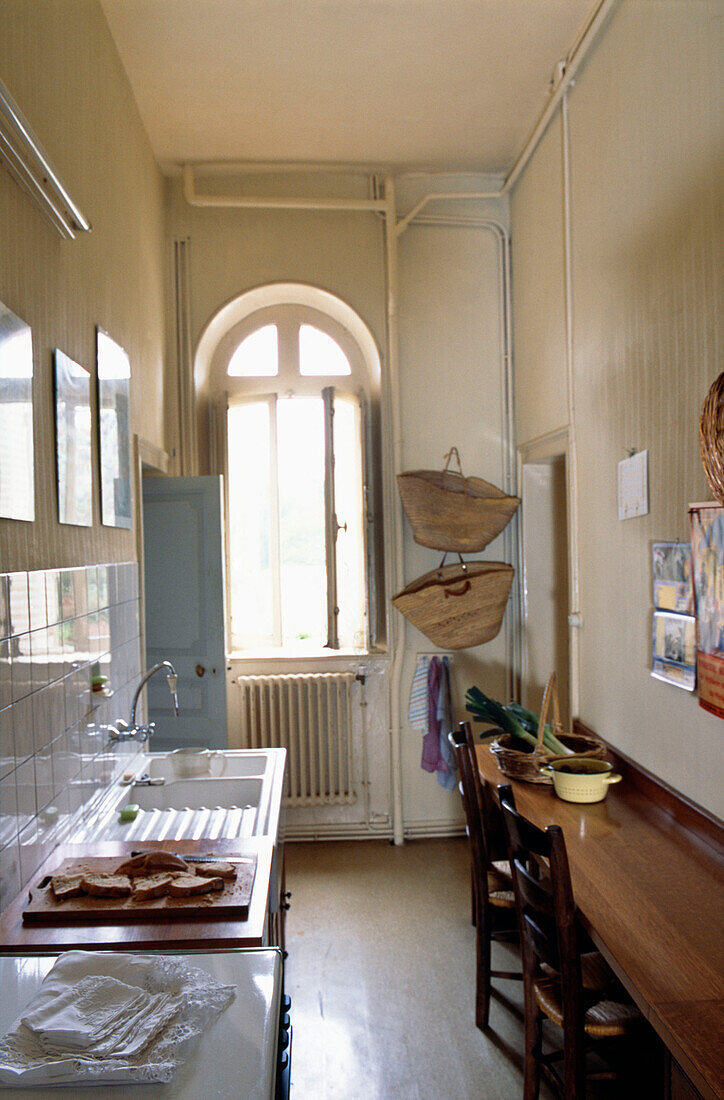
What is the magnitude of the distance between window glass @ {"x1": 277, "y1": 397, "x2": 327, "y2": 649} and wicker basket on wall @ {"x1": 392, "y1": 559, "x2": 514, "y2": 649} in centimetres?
75

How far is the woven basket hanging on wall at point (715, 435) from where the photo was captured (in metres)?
1.32

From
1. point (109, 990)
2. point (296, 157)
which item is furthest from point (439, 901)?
point (296, 157)

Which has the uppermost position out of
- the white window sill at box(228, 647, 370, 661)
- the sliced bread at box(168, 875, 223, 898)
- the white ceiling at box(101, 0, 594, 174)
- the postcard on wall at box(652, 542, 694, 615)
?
the white ceiling at box(101, 0, 594, 174)

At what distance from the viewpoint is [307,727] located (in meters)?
4.18

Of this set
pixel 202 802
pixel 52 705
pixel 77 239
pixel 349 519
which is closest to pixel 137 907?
pixel 52 705

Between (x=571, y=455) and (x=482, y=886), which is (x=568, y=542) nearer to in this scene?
(x=571, y=455)

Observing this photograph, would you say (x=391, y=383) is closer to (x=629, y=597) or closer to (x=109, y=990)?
(x=629, y=597)

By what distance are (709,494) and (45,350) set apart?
70.4 inches

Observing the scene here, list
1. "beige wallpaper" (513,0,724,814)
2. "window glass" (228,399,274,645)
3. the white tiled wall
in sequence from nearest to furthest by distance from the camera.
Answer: the white tiled wall
"beige wallpaper" (513,0,724,814)
"window glass" (228,399,274,645)

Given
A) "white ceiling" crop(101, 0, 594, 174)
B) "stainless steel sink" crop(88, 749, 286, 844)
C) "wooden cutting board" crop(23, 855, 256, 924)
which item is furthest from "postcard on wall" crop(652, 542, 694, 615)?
"white ceiling" crop(101, 0, 594, 174)

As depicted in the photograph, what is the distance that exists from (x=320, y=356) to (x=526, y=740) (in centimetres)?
260

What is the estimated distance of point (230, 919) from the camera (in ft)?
5.09

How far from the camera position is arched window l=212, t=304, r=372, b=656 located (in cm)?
439

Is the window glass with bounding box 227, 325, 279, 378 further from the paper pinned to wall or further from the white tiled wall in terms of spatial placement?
the paper pinned to wall
